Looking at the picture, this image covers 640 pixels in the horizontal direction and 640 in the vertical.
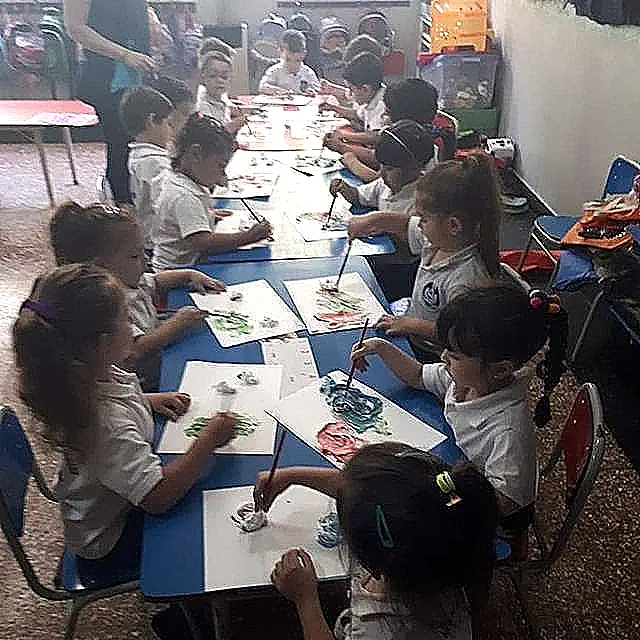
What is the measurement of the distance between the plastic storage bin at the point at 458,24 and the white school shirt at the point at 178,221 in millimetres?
3034

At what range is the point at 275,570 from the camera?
1.07 m

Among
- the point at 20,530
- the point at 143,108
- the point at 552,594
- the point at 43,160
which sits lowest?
the point at 552,594

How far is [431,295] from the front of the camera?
6.14 ft

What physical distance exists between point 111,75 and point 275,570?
8.22ft

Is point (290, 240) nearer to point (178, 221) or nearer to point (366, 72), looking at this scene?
point (178, 221)

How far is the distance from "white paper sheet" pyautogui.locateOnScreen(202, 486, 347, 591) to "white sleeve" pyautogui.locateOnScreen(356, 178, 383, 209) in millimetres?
1410

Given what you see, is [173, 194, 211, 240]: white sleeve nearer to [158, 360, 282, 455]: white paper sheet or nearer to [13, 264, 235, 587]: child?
[158, 360, 282, 455]: white paper sheet

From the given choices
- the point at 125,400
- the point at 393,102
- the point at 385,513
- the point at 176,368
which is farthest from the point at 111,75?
the point at 385,513

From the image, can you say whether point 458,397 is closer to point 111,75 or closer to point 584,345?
point 584,345

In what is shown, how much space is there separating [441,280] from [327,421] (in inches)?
24.0

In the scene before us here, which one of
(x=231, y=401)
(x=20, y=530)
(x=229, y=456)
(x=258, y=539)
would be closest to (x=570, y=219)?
(x=231, y=401)

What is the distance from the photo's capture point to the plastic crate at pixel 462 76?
4.62 m

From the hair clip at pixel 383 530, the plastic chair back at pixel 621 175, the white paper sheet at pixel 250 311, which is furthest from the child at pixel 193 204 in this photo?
the plastic chair back at pixel 621 175

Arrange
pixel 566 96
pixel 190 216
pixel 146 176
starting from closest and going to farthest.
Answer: pixel 190 216 → pixel 146 176 → pixel 566 96
